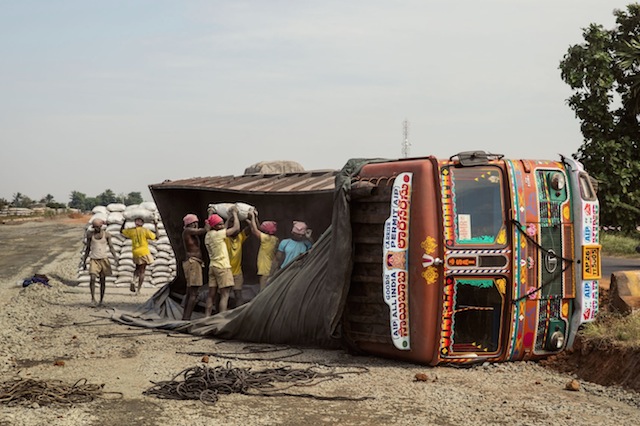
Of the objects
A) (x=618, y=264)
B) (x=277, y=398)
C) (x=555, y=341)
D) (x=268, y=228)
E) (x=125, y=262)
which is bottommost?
(x=277, y=398)

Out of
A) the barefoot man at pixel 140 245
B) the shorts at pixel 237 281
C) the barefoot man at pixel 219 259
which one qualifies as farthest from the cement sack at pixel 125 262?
the barefoot man at pixel 219 259

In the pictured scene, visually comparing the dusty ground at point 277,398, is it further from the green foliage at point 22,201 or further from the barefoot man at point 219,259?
the green foliage at point 22,201

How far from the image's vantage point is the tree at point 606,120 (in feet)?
74.1

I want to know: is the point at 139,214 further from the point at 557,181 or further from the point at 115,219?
the point at 557,181

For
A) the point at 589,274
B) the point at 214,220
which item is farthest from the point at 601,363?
the point at 214,220

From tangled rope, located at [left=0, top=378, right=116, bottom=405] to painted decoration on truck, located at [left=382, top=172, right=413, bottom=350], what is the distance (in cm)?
279

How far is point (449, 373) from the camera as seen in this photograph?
8312 millimetres

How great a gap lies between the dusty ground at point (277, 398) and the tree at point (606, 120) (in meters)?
14.8

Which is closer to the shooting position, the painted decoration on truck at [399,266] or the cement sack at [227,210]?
the painted decoration on truck at [399,266]

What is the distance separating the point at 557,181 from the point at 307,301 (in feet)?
9.58

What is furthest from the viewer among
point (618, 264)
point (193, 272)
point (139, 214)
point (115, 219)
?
point (618, 264)

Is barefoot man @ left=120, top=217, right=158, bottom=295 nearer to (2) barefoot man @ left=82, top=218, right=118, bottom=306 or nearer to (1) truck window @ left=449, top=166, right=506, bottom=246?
(2) barefoot man @ left=82, top=218, right=118, bottom=306

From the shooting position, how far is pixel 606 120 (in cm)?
2303

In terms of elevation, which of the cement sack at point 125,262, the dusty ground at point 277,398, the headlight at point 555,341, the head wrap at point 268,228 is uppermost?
the head wrap at point 268,228
